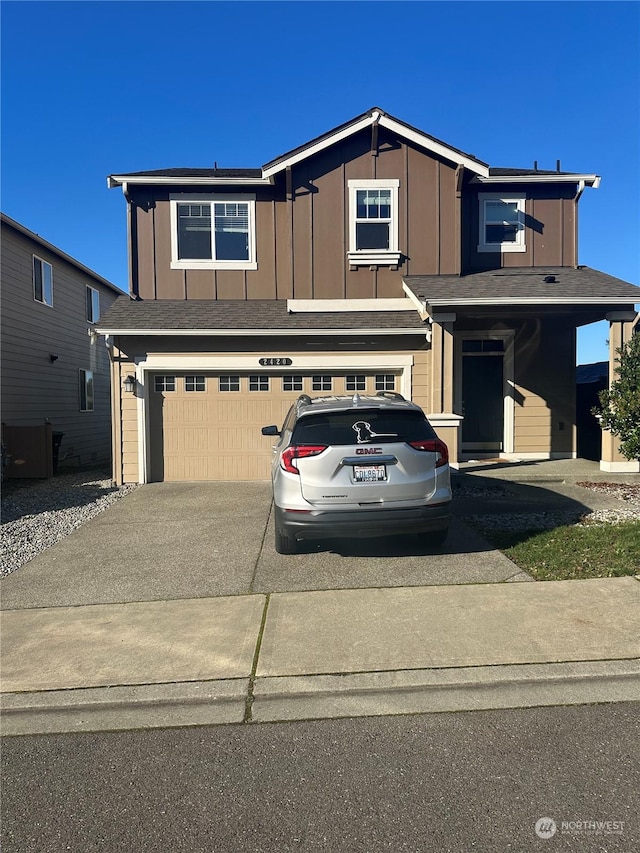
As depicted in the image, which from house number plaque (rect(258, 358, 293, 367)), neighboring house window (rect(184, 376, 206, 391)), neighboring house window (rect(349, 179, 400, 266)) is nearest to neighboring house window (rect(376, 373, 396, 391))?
house number plaque (rect(258, 358, 293, 367))

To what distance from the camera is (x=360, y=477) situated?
219 inches

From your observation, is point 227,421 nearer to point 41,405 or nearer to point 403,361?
point 403,361

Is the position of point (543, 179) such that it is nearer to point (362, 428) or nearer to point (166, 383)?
point (166, 383)

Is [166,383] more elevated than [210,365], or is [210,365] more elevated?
[210,365]

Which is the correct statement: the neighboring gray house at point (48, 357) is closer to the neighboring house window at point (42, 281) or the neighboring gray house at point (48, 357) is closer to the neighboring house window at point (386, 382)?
the neighboring house window at point (42, 281)

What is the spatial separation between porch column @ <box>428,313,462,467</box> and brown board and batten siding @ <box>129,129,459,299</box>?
2.03 meters

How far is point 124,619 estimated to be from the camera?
4.72 m

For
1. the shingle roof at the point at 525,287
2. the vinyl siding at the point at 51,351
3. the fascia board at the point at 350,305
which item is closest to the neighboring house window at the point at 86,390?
the vinyl siding at the point at 51,351

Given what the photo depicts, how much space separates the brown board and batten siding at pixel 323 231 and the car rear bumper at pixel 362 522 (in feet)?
25.3

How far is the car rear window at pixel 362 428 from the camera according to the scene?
18.6ft

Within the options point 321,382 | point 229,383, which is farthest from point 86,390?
point 321,382

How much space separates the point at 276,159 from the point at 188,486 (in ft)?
23.1

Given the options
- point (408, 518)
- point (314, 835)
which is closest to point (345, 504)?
point (408, 518)

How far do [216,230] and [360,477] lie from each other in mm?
8864
